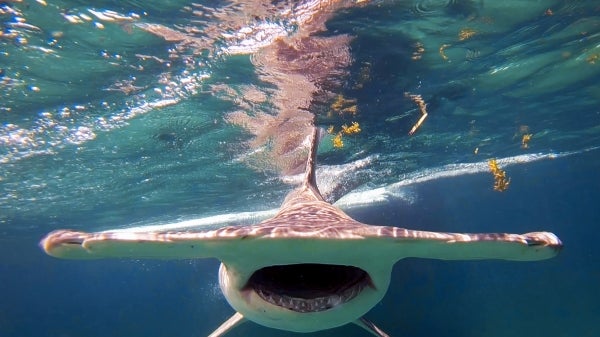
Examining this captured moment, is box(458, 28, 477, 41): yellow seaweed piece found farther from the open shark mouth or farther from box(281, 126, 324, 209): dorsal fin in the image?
the open shark mouth

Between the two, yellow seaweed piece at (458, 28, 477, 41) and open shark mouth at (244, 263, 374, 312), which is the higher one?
Answer: yellow seaweed piece at (458, 28, 477, 41)

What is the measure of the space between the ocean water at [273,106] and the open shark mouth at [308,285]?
16.3 feet

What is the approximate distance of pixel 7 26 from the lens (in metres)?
7.32

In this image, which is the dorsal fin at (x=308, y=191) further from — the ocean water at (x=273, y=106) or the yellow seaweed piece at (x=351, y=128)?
the yellow seaweed piece at (x=351, y=128)

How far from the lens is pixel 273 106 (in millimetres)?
11555

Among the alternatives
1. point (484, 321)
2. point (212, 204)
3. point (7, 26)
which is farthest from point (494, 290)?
point (7, 26)

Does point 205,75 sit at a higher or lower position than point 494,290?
higher

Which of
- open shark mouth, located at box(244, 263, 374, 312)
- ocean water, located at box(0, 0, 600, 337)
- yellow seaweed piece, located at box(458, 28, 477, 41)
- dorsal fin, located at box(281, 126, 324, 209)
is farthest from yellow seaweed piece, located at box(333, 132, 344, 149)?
open shark mouth, located at box(244, 263, 374, 312)

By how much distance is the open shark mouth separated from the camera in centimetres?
369

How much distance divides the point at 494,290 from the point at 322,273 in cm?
5383

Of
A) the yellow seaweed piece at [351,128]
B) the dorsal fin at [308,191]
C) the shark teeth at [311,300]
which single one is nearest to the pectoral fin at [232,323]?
the dorsal fin at [308,191]

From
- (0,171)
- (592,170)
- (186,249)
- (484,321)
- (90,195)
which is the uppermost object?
(0,171)

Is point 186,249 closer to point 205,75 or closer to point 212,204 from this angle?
point 205,75

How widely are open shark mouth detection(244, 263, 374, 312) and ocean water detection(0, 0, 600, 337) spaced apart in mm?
4982
